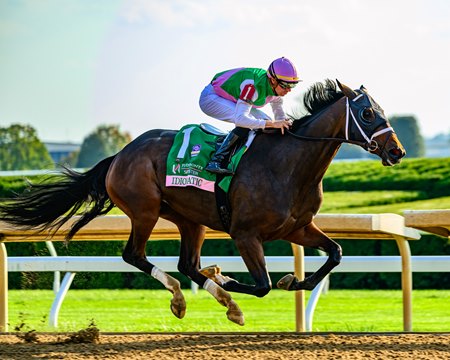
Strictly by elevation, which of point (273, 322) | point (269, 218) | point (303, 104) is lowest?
point (273, 322)

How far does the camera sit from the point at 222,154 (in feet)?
19.3

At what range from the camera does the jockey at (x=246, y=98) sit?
5777 millimetres

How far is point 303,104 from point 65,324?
2616 millimetres

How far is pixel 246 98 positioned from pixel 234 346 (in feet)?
4.74

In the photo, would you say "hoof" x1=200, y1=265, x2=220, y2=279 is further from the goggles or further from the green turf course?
the goggles

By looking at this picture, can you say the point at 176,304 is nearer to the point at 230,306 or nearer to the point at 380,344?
the point at 230,306

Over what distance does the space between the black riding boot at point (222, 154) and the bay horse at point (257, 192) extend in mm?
99

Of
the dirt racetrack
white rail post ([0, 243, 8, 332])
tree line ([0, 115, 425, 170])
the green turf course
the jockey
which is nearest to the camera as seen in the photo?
the dirt racetrack

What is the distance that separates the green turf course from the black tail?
0.70 m

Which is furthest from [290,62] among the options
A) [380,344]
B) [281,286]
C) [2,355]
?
[2,355]

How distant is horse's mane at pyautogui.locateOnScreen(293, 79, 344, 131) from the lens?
19.6ft

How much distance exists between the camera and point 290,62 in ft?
19.0

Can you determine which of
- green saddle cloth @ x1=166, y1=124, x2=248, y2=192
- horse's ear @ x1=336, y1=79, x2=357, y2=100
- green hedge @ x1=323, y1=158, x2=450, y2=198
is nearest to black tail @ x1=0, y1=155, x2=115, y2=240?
green saddle cloth @ x1=166, y1=124, x2=248, y2=192

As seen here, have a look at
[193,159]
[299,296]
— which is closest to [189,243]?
[193,159]
